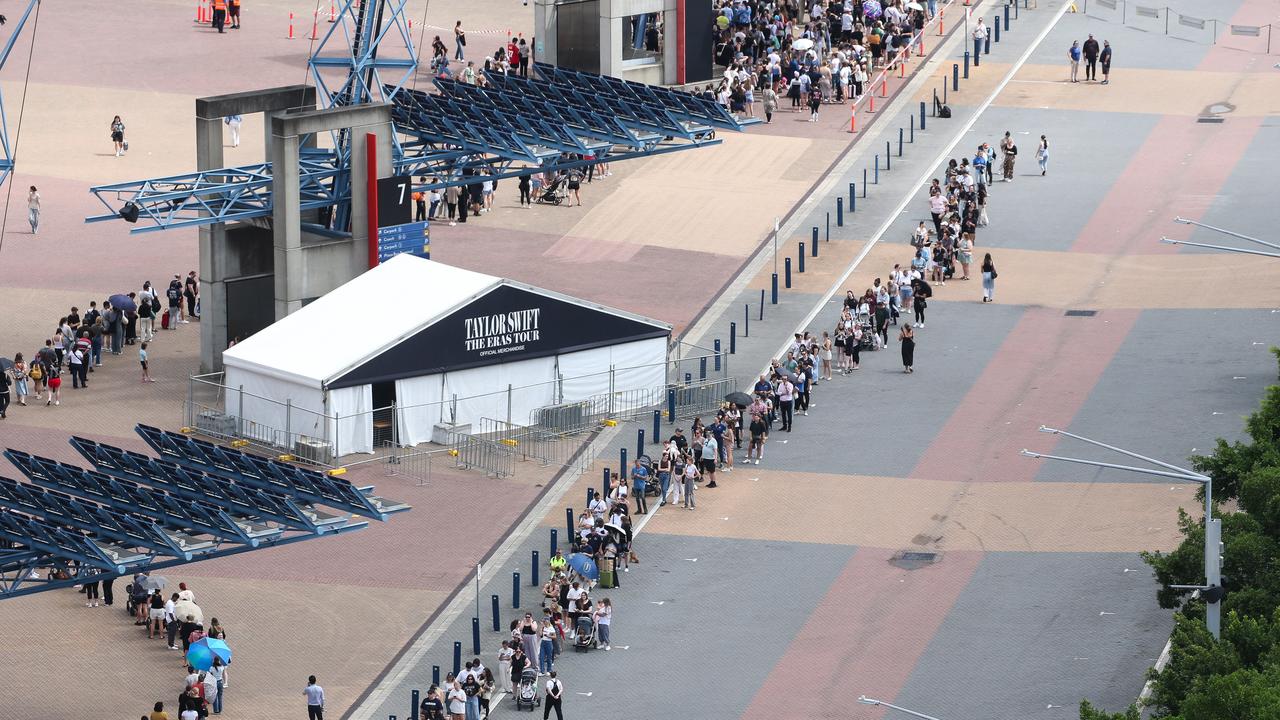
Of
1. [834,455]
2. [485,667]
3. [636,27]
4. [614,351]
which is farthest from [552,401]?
[636,27]

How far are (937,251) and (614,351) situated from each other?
40.9 ft

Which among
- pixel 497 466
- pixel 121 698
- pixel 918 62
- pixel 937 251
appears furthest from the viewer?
pixel 918 62

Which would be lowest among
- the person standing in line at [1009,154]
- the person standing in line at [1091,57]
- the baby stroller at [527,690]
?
the baby stroller at [527,690]

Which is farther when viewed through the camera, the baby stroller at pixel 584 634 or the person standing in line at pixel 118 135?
the person standing in line at pixel 118 135

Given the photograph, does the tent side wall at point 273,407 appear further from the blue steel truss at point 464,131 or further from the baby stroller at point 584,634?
the baby stroller at point 584,634

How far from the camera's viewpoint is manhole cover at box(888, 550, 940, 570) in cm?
5025

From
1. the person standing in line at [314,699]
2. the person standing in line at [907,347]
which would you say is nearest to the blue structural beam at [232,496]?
the person standing in line at [314,699]

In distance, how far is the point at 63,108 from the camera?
276 ft

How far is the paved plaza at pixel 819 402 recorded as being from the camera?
45938mm

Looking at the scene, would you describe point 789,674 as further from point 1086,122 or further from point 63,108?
point 63,108

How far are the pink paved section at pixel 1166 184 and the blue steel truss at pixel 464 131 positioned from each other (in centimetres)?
1219

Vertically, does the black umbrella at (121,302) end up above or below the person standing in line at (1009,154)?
below

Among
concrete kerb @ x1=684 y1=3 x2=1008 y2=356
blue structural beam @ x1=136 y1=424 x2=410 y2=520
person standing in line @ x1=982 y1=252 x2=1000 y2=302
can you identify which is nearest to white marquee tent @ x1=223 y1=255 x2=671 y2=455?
concrete kerb @ x1=684 y1=3 x2=1008 y2=356

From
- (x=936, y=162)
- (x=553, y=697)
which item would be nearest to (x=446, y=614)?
(x=553, y=697)
